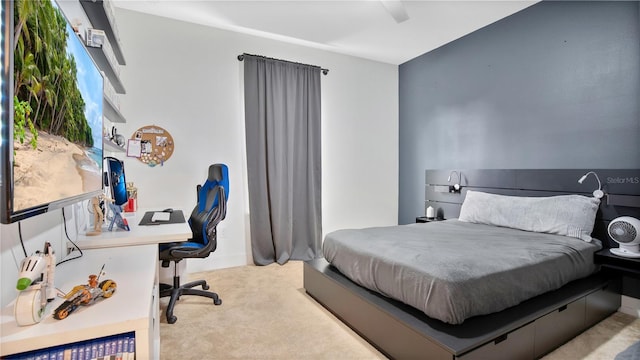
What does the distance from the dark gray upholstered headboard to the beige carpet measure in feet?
2.74

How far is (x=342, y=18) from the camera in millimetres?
3316

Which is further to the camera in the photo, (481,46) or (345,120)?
(345,120)

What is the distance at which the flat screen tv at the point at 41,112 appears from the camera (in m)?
0.75

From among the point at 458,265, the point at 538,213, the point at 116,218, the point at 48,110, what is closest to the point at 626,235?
the point at 538,213

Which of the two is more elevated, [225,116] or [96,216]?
[225,116]

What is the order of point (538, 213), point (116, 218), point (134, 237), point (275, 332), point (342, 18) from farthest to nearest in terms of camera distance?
point (342, 18), point (538, 213), point (275, 332), point (116, 218), point (134, 237)

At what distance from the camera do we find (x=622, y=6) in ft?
8.40

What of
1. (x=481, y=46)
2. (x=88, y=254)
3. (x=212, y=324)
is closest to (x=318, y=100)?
(x=481, y=46)

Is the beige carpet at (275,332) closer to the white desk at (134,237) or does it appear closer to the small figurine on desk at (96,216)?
the white desk at (134,237)

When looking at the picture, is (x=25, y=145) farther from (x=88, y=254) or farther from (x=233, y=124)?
(x=233, y=124)

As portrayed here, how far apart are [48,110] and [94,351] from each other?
28.4 inches

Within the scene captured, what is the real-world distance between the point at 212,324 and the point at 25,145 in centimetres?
187

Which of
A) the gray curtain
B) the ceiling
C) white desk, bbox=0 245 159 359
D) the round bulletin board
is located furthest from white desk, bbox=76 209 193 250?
the ceiling

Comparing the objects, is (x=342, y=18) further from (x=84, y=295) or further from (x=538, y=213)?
(x=84, y=295)
